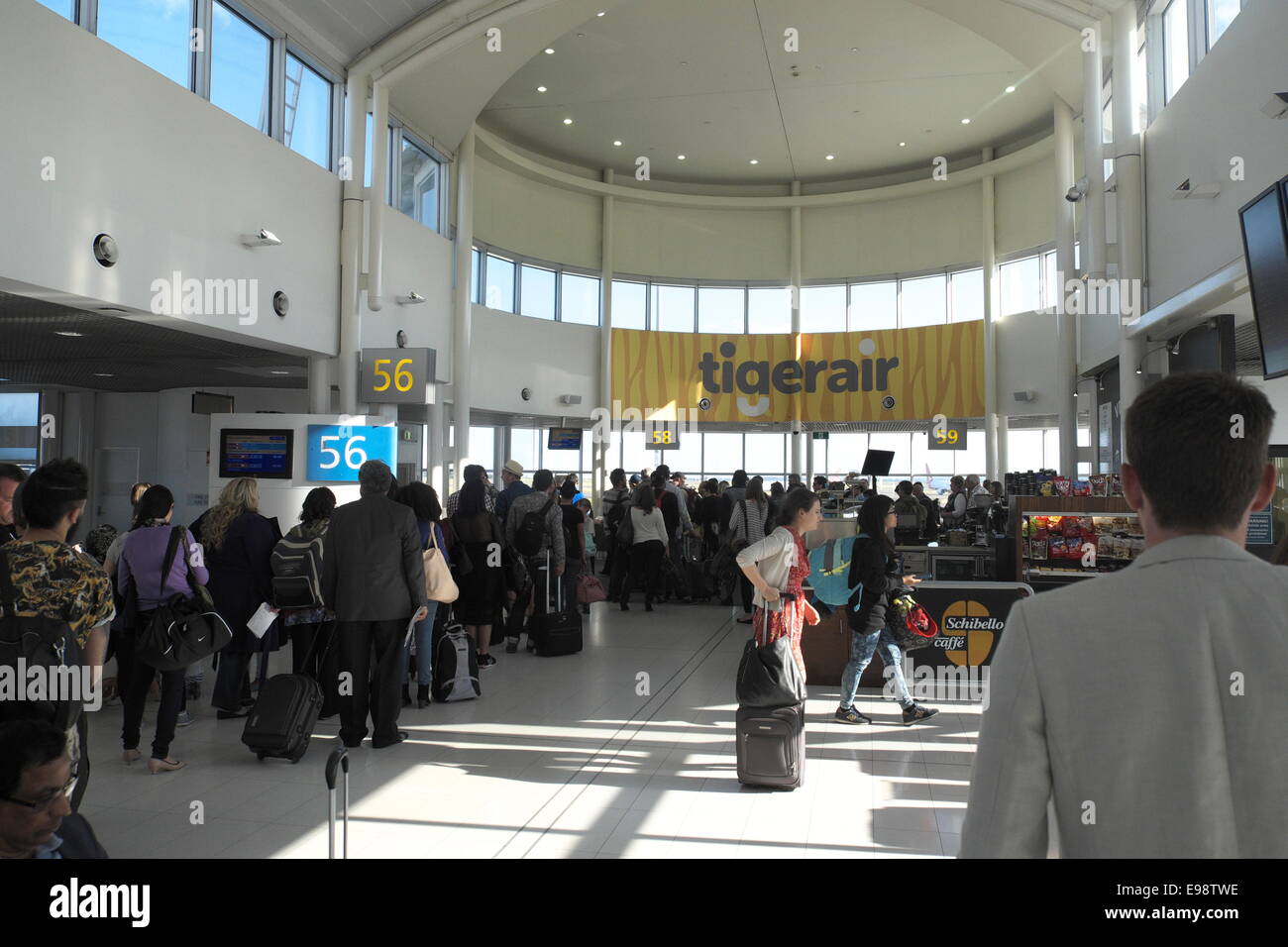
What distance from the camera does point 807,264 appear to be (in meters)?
20.1

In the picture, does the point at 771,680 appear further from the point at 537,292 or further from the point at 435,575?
the point at 537,292

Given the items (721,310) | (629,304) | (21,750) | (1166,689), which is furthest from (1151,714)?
(721,310)

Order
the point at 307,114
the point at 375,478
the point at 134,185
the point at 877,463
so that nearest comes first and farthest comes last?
the point at 375,478
the point at 134,185
the point at 877,463
the point at 307,114

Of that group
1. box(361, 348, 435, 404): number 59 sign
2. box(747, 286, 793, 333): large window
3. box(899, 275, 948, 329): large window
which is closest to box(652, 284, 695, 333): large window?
box(747, 286, 793, 333): large window

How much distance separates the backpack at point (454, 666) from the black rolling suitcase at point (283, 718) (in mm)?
1346

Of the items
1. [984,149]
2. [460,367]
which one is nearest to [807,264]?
[984,149]

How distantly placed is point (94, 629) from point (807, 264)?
1854cm

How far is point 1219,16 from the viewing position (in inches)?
319

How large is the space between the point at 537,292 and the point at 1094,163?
10715 mm

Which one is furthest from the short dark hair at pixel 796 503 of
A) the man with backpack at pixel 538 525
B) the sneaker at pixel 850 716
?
the man with backpack at pixel 538 525

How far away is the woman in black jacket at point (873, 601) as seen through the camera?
19.0 feet

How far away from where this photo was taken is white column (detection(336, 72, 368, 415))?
11.1 m

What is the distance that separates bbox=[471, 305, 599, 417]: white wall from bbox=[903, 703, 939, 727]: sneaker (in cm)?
1148

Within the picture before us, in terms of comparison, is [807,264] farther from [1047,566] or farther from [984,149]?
[1047,566]
